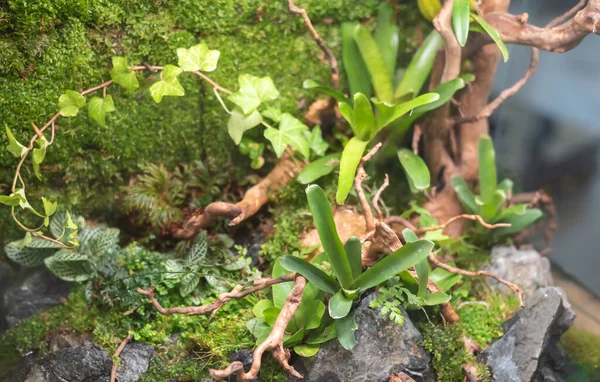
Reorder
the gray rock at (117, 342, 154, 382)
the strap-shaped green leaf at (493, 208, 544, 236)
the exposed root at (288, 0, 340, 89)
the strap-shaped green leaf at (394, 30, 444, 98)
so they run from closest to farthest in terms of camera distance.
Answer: the gray rock at (117, 342, 154, 382)
the exposed root at (288, 0, 340, 89)
the strap-shaped green leaf at (394, 30, 444, 98)
the strap-shaped green leaf at (493, 208, 544, 236)

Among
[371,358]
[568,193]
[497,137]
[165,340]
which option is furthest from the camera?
[497,137]

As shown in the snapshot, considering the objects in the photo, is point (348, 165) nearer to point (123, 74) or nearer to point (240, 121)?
point (240, 121)

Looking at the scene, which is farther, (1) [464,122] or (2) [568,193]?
(2) [568,193]

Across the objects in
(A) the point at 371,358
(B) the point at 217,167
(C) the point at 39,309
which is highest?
(B) the point at 217,167

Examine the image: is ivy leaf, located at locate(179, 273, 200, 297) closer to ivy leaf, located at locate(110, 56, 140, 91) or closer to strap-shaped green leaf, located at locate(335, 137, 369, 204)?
strap-shaped green leaf, located at locate(335, 137, 369, 204)

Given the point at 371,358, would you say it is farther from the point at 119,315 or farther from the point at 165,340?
the point at 119,315

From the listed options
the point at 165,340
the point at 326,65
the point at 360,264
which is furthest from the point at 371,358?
the point at 326,65

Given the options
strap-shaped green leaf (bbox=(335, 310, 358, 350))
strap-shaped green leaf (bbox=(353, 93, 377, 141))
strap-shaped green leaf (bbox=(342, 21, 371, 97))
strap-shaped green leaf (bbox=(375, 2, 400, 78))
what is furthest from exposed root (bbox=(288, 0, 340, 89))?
strap-shaped green leaf (bbox=(335, 310, 358, 350))
